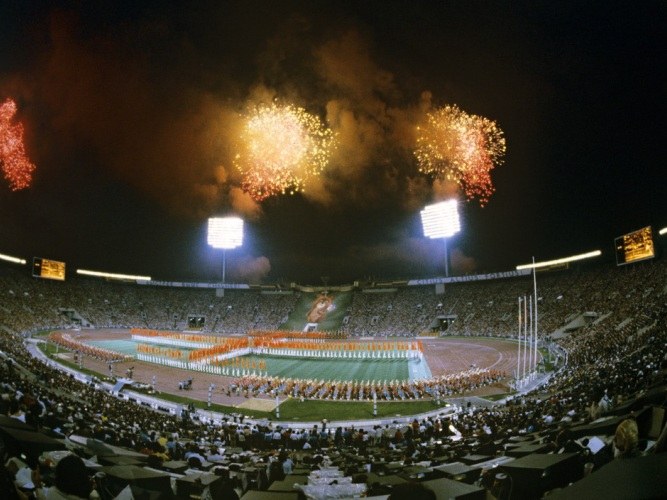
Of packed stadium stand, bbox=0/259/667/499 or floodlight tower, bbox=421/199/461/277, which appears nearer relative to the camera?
packed stadium stand, bbox=0/259/667/499

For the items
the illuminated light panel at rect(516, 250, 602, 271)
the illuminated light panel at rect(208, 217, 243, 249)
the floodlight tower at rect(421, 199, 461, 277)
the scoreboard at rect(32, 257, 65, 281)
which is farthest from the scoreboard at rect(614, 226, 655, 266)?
the scoreboard at rect(32, 257, 65, 281)

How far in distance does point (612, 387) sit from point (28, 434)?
50.9 ft

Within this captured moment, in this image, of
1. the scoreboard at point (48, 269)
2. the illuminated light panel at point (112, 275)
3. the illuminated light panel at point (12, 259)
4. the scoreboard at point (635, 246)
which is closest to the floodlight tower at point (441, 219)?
the scoreboard at point (635, 246)

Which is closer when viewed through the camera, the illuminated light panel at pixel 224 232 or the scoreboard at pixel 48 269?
the scoreboard at pixel 48 269

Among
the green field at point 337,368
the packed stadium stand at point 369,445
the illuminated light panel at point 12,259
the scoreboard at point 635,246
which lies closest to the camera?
the packed stadium stand at point 369,445

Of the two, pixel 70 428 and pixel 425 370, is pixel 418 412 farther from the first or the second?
pixel 70 428

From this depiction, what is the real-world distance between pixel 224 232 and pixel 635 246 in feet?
227

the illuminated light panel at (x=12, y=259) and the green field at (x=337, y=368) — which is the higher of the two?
the illuminated light panel at (x=12, y=259)

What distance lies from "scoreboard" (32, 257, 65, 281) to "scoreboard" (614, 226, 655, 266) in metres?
90.4

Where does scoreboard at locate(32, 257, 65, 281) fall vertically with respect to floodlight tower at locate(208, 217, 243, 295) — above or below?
below

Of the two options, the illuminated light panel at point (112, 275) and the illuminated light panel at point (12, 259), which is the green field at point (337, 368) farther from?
the illuminated light panel at point (112, 275)

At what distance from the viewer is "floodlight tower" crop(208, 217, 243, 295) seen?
8222cm

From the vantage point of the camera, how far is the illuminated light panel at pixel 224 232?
8224cm

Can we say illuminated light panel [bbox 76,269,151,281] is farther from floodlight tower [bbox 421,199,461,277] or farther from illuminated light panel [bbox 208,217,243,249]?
floodlight tower [bbox 421,199,461,277]
